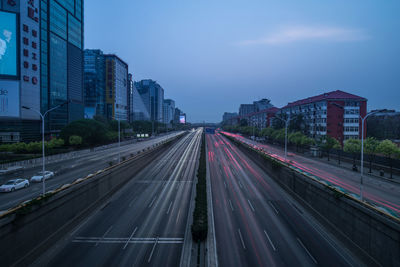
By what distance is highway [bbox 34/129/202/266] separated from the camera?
14461mm

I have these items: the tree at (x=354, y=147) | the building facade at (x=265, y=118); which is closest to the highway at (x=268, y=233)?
the tree at (x=354, y=147)

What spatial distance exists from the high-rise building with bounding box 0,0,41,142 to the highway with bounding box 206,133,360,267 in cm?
6524

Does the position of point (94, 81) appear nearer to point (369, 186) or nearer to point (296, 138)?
point (296, 138)

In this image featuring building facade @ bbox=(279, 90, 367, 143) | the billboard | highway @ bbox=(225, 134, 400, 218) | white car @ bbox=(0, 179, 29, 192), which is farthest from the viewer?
building facade @ bbox=(279, 90, 367, 143)

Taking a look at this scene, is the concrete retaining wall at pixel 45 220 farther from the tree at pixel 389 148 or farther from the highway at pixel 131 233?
the tree at pixel 389 148

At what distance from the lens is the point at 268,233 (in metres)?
17.9

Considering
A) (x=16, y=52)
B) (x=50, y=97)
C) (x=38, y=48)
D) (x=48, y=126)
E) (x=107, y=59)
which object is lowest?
(x=48, y=126)

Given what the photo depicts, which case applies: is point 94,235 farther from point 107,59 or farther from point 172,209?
point 107,59

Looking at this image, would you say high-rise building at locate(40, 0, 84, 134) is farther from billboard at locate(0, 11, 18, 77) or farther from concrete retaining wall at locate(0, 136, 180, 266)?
concrete retaining wall at locate(0, 136, 180, 266)

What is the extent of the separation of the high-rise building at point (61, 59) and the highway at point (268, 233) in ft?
254

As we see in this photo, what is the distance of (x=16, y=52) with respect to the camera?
58.1 m

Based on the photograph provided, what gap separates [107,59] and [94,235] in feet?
528

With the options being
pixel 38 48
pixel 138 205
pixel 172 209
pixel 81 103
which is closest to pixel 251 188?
pixel 172 209

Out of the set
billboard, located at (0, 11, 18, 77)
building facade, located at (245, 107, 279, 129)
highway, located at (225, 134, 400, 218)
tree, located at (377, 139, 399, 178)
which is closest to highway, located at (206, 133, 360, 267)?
highway, located at (225, 134, 400, 218)
